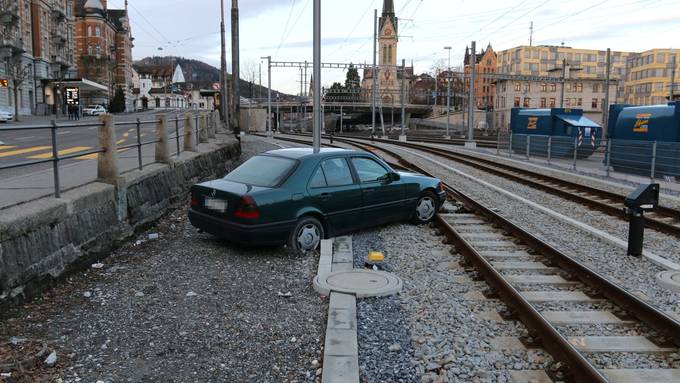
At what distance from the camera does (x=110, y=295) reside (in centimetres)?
600

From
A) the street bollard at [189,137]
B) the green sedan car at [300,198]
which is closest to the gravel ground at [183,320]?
the green sedan car at [300,198]

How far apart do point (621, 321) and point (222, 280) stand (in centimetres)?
412

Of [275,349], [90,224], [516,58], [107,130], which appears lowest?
[275,349]

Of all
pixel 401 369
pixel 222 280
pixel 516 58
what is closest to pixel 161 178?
pixel 222 280

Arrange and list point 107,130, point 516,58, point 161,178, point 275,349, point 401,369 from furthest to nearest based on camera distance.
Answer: point 516,58 → point 161,178 → point 107,130 → point 275,349 → point 401,369

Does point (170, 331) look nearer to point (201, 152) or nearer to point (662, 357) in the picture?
point (662, 357)

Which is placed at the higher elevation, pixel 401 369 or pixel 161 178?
pixel 161 178

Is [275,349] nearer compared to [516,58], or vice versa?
[275,349]

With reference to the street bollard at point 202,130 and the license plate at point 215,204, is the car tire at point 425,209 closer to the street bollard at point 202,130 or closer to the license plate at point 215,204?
the license plate at point 215,204

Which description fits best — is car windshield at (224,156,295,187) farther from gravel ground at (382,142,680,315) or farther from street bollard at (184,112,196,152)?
street bollard at (184,112,196,152)

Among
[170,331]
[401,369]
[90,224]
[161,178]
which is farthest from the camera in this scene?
[161,178]

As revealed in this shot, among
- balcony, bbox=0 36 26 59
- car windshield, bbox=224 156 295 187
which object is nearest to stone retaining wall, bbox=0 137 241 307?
car windshield, bbox=224 156 295 187

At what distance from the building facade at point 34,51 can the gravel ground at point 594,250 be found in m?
48.2

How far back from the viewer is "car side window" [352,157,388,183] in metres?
8.84
